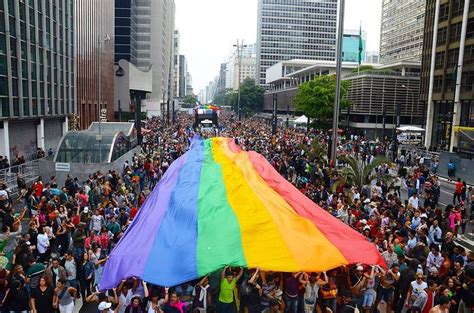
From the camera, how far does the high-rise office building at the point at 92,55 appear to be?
46125 mm

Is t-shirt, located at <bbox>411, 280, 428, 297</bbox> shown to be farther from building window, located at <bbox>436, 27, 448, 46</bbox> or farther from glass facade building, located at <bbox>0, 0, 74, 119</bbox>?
building window, located at <bbox>436, 27, 448, 46</bbox>

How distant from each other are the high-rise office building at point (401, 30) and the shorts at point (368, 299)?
105881 mm

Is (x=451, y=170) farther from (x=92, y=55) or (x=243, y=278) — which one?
→ (x=92, y=55)

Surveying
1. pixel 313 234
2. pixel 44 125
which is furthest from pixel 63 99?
pixel 313 234

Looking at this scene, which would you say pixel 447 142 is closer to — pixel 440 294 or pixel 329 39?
pixel 440 294

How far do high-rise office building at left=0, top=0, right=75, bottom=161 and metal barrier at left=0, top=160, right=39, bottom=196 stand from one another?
3538mm

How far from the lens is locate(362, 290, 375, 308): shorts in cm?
930

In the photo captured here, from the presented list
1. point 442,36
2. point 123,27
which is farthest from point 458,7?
point 123,27

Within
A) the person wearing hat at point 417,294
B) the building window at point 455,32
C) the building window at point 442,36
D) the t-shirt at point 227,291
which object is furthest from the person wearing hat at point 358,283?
the building window at point 442,36

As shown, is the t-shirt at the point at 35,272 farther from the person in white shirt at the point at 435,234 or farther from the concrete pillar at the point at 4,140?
the concrete pillar at the point at 4,140

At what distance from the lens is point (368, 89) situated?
197 ft

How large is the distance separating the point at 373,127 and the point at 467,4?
2141 cm

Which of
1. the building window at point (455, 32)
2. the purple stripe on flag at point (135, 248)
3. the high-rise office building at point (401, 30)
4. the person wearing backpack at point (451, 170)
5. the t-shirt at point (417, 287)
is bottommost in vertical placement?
the person wearing backpack at point (451, 170)

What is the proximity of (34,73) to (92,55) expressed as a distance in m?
20.2
